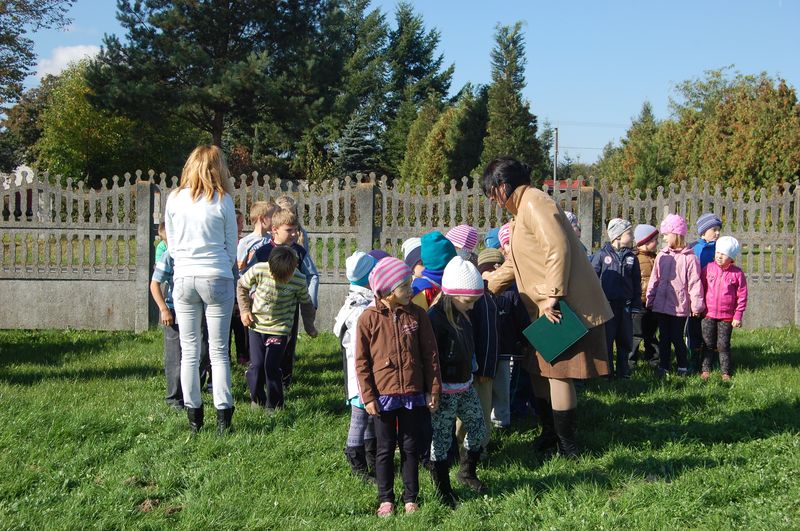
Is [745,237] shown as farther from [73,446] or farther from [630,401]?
[73,446]

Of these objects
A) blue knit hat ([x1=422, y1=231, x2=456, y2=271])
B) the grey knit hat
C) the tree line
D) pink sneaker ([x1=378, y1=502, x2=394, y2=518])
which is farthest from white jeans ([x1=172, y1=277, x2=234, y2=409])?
the tree line

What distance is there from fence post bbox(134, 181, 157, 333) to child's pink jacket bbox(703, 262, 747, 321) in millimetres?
6840

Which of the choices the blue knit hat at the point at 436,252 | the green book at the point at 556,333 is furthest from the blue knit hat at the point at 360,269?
the green book at the point at 556,333

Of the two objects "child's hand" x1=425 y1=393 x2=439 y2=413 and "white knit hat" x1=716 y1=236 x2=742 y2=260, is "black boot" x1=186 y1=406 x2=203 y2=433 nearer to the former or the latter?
"child's hand" x1=425 y1=393 x2=439 y2=413

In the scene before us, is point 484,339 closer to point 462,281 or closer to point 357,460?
point 462,281

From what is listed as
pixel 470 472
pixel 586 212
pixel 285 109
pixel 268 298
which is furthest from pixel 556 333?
pixel 285 109

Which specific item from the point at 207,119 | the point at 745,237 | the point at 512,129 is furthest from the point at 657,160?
the point at 745,237

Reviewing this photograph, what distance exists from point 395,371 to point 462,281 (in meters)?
0.66

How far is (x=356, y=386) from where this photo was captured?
452 centimetres

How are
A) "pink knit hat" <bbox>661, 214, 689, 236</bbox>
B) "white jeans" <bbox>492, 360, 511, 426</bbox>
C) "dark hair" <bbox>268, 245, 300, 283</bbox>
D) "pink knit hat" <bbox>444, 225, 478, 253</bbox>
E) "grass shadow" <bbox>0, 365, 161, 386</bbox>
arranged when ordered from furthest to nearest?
1. "pink knit hat" <bbox>661, 214, 689, 236</bbox>
2. "grass shadow" <bbox>0, 365, 161, 386</bbox>
3. "pink knit hat" <bbox>444, 225, 478, 253</bbox>
4. "dark hair" <bbox>268, 245, 300, 283</bbox>
5. "white jeans" <bbox>492, 360, 511, 426</bbox>

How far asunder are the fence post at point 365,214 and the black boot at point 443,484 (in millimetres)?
6044

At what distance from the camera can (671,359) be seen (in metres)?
8.14

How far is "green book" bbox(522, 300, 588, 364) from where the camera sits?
472 cm

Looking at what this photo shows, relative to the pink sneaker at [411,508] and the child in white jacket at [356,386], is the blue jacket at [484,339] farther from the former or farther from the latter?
the pink sneaker at [411,508]
